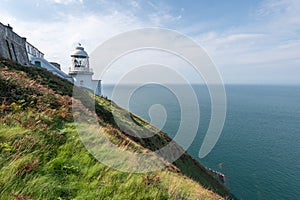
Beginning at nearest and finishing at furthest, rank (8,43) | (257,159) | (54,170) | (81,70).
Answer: (54,170) < (8,43) < (81,70) < (257,159)

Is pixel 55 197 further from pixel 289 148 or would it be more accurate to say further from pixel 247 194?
pixel 289 148

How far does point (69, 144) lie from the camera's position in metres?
5.32

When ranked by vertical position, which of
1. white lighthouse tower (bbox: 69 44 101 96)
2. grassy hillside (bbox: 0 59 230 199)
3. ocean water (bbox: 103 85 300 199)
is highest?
white lighthouse tower (bbox: 69 44 101 96)

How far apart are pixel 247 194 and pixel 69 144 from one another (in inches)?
1100

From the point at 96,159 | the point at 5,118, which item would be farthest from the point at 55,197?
the point at 5,118

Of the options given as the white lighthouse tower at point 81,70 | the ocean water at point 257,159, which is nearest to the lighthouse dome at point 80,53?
the white lighthouse tower at point 81,70

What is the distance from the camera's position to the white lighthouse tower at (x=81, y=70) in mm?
31452

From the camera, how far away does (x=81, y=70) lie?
31.7 metres

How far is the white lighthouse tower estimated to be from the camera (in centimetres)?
3145

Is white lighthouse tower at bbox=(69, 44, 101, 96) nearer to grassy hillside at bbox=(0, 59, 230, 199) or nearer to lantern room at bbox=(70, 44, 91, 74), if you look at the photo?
lantern room at bbox=(70, 44, 91, 74)

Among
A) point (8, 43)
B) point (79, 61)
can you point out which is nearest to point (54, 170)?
point (8, 43)

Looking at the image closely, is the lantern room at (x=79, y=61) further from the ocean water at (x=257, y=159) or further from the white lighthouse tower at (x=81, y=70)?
the ocean water at (x=257, y=159)

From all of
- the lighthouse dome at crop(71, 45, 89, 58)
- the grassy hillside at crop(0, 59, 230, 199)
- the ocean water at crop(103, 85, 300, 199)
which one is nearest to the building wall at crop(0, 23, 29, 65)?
the lighthouse dome at crop(71, 45, 89, 58)

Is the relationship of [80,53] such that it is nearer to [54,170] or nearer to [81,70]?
[81,70]
